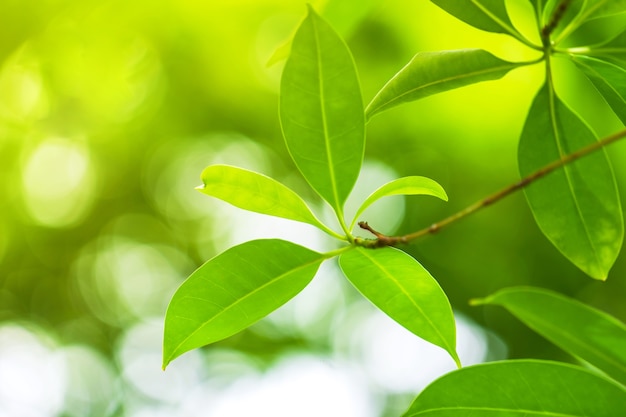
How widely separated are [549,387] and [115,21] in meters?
3.75

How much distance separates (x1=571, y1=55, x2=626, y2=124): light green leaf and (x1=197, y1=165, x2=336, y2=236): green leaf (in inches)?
9.9

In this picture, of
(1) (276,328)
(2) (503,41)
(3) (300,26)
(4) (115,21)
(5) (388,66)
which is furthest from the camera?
(1) (276,328)

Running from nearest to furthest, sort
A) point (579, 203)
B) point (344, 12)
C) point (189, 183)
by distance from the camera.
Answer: point (579, 203) < point (344, 12) < point (189, 183)

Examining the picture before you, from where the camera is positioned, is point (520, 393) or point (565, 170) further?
point (565, 170)

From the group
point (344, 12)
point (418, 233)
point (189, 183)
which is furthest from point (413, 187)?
point (189, 183)

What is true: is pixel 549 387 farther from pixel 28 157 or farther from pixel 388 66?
pixel 28 157

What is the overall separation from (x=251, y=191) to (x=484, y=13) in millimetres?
233

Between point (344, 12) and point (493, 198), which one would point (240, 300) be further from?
point (344, 12)

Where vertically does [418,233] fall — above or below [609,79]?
below

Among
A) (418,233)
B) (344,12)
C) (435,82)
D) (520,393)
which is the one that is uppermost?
(344,12)

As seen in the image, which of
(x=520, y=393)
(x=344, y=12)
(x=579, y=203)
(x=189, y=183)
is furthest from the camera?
(x=189, y=183)

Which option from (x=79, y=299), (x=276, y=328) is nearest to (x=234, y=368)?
(x=276, y=328)

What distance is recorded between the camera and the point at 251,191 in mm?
527

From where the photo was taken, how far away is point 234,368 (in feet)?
14.6
